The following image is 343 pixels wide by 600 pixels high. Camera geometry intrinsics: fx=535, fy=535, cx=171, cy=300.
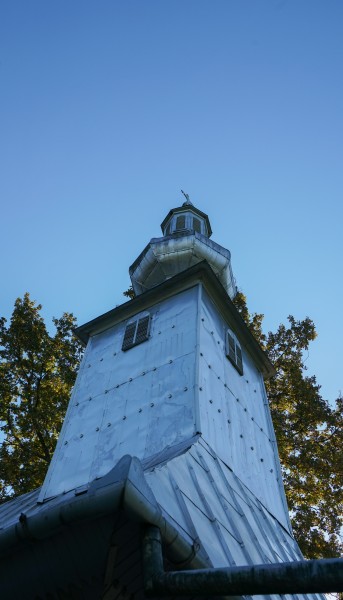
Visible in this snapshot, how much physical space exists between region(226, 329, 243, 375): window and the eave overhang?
0.53 m

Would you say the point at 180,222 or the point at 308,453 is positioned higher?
the point at 180,222

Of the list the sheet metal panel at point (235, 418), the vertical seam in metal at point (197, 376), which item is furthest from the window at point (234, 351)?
the vertical seam in metal at point (197, 376)

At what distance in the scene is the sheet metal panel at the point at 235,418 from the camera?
340 inches

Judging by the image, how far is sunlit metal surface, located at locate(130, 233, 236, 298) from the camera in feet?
47.5

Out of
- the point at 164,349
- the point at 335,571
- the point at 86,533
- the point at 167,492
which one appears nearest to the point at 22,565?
the point at 86,533

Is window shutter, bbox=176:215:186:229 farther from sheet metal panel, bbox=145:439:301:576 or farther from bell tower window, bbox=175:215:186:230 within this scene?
sheet metal panel, bbox=145:439:301:576

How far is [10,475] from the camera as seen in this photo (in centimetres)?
1464

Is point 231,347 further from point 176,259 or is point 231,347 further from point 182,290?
point 176,259

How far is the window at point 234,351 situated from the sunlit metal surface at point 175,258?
325 cm

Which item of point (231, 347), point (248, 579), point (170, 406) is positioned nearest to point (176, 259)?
point (231, 347)

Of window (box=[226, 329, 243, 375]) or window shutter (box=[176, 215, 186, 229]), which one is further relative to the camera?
window shutter (box=[176, 215, 186, 229])

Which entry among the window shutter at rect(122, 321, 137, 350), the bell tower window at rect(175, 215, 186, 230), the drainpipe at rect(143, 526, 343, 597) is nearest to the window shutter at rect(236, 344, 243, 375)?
the window shutter at rect(122, 321, 137, 350)

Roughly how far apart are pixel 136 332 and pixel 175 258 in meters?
3.72

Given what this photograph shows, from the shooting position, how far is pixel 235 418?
31.6 ft
